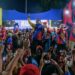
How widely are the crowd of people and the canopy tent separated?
60mm

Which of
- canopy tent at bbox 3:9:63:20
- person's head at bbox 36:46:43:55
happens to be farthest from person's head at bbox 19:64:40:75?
canopy tent at bbox 3:9:63:20

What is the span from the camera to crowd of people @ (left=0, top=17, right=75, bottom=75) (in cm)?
261

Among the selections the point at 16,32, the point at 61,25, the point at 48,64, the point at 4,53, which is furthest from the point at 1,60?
the point at 61,25

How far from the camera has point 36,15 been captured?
2652mm

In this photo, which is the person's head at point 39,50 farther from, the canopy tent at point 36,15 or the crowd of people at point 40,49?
the canopy tent at point 36,15

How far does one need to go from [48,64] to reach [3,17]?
0.69 meters

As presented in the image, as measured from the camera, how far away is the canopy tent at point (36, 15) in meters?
2.62

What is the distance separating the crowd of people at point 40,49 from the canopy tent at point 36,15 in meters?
0.06

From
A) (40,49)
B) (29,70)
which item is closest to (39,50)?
(40,49)

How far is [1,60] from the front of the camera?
102 inches

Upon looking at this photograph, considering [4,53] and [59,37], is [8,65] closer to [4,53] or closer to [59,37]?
[4,53]

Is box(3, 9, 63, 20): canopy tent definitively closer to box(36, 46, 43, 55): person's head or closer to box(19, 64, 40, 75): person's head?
box(36, 46, 43, 55): person's head

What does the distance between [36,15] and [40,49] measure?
1.19ft

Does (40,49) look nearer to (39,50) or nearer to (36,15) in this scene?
(39,50)
